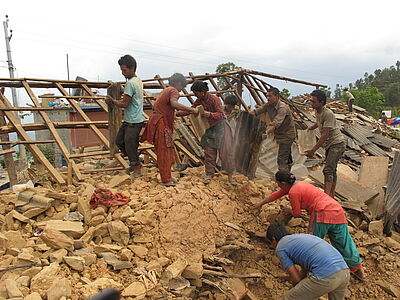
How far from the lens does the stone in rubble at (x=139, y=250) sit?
279cm

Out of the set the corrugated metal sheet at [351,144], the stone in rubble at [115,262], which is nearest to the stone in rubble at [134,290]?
the stone in rubble at [115,262]

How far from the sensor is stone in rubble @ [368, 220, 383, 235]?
13.7 feet

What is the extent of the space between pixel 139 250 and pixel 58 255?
2.37 ft

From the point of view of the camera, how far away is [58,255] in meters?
2.44

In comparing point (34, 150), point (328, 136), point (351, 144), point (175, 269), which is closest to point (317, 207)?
point (328, 136)

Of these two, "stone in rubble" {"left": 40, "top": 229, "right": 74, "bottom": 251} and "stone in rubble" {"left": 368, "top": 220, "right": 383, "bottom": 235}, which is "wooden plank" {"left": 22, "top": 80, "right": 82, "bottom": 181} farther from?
"stone in rubble" {"left": 368, "top": 220, "right": 383, "bottom": 235}

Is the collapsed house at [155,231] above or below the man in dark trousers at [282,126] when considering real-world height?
below

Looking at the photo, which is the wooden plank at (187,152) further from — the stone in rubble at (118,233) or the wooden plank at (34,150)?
the stone in rubble at (118,233)

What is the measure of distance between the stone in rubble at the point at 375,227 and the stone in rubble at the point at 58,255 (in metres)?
4.04

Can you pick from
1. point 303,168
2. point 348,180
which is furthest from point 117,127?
point 348,180

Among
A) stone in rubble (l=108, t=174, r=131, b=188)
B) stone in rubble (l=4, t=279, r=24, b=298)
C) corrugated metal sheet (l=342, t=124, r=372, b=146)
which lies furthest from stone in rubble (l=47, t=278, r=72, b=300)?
corrugated metal sheet (l=342, t=124, r=372, b=146)

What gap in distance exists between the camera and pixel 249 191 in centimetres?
415

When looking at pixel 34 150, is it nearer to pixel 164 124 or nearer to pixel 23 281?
pixel 164 124

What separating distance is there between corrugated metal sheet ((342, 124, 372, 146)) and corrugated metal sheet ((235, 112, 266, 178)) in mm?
5658
